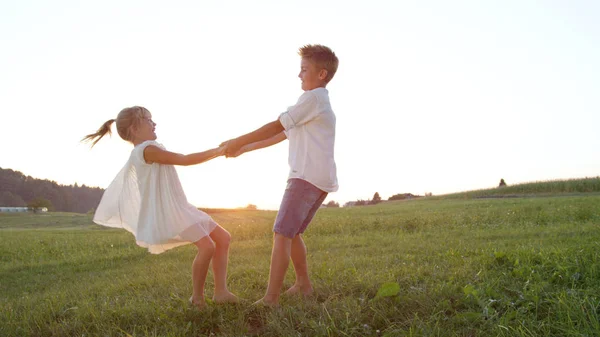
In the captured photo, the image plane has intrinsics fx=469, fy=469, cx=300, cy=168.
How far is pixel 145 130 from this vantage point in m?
4.28

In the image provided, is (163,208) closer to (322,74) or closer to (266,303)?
(266,303)

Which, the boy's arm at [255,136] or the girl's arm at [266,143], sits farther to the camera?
the girl's arm at [266,143]

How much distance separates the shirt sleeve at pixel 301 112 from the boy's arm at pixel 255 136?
158 mm

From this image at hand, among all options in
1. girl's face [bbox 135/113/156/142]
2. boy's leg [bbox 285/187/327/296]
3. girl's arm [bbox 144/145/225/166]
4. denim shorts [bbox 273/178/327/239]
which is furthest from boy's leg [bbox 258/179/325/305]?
girl's face [bbox 135/113/156/142]

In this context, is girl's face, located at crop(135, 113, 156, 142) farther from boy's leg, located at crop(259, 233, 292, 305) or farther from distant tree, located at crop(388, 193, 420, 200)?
distant tree, located at crop(388, 193, 420, 200)

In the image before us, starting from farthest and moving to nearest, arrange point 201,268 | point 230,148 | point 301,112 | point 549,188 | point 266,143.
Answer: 1. point 549,188
2. point 266,143
3. point 230,148
4. point 201,268
5. point 301,112

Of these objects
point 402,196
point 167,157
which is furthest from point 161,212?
point 402,196

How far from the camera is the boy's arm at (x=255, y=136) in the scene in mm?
3857

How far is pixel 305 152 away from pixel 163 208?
1.36 metres

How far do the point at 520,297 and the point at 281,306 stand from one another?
177 cm

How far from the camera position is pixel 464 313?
3176 mm

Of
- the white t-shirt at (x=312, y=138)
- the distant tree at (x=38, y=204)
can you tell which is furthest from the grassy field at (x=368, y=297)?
the distant tree at (x=38, y=204)

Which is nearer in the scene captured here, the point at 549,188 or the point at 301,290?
the point at 301,290

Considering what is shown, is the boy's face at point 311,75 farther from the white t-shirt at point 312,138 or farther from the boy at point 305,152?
the white t-shirt at point 312,138
